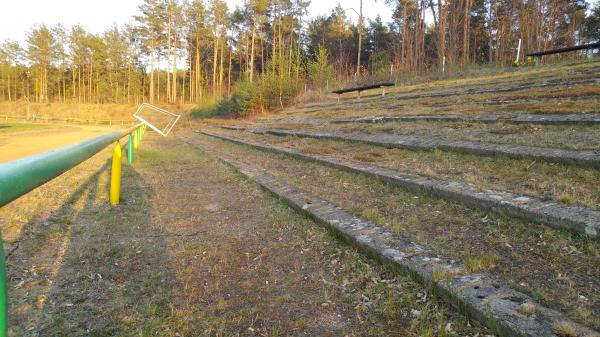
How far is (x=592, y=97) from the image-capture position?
21.2 feet

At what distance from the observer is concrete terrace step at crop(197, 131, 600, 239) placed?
2.62 metres

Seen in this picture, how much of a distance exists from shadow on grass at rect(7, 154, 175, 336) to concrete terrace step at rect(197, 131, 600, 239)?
2.66 metres

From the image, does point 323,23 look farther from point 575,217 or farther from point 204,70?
point 575,217

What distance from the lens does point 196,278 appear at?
262cm

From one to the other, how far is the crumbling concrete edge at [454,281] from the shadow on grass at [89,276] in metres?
1.47

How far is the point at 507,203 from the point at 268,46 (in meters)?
41.8

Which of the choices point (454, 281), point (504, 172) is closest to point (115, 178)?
point (454, 281)

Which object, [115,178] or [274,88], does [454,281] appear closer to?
[115,178]

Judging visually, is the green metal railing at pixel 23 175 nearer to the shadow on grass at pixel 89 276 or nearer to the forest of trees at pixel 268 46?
the shadow on grass at pixel 89 276

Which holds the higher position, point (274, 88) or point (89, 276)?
point (274, 88)

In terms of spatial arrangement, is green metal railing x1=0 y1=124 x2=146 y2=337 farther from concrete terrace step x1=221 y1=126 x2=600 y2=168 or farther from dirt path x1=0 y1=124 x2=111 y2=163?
dirt path x1=0 y1=124 x2=111 y2=163

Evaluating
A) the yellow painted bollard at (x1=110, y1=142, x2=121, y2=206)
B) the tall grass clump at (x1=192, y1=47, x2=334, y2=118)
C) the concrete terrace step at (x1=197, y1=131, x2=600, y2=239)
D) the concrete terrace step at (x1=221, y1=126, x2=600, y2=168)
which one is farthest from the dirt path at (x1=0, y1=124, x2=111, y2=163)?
the tall grass clump at (x1=192, y1=47, x2=334, y2=118)

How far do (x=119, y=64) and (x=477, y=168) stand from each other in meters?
59.7

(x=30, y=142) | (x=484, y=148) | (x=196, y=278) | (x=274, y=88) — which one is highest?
(x=274, y=88)
